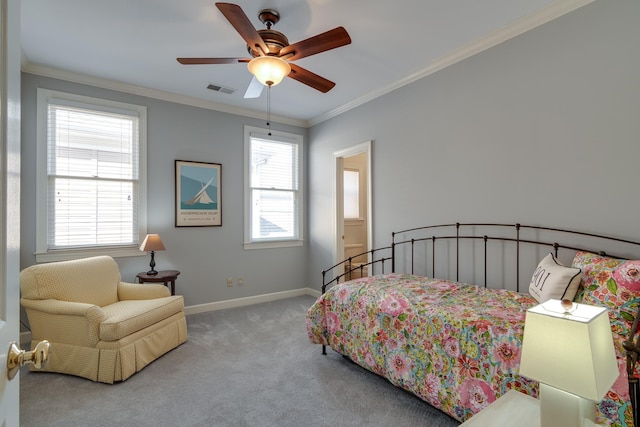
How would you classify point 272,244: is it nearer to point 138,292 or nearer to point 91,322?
point 138,292

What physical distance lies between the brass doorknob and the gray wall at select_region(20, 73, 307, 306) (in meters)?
3.32

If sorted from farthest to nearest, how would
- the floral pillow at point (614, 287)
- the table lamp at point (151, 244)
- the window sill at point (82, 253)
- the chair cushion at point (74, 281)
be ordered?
the table lamp at point (151, 244) → the window sill at point (82, 253) → the chair cushion at point (74, 281) → the floral pillow at point (614, 287)

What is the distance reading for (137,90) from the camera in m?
3.75

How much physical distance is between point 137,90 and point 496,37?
12.4 feet

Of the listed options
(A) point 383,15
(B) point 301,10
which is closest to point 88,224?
(B) point 301,10

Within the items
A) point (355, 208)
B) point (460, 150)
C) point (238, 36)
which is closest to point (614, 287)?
point (460, 150)

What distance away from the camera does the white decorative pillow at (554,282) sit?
1.86m

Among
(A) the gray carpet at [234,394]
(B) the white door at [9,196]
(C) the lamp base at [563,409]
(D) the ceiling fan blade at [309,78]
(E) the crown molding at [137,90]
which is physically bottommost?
(A) the gray carpet at [234,394]

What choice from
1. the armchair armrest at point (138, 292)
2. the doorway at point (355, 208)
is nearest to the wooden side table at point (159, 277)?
the armchair armrest at point (138, 292)

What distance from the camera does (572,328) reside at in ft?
2.96

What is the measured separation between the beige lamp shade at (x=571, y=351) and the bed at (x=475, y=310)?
385 millimetres

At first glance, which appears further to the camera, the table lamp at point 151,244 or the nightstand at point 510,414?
the table lamp at point 151,244

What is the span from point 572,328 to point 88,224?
13.7 ft

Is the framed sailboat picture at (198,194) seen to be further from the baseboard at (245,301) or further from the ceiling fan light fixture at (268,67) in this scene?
the ceiling fan light fixture at (268,67)
